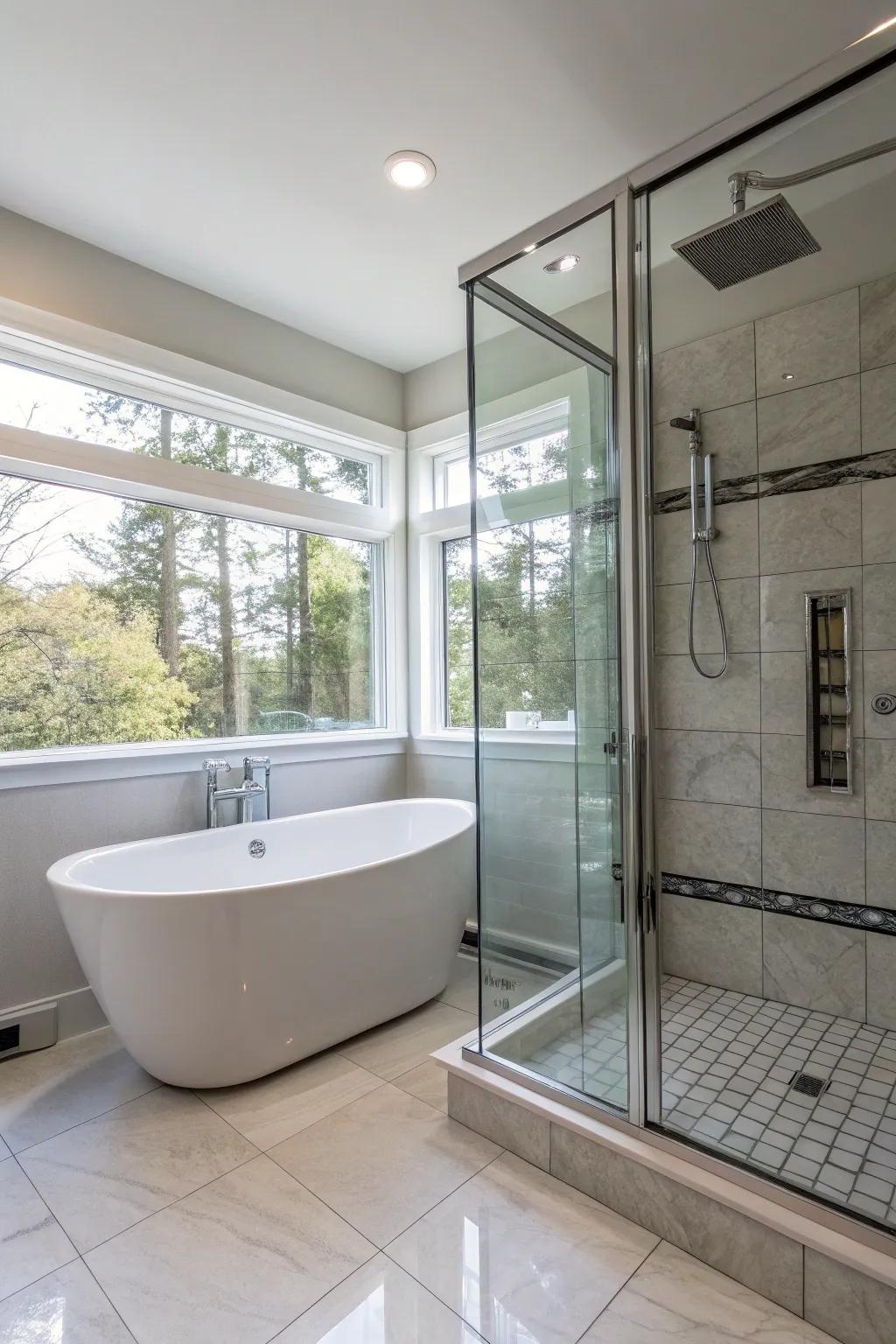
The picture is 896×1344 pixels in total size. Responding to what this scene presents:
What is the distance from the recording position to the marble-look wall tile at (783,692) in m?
2.12

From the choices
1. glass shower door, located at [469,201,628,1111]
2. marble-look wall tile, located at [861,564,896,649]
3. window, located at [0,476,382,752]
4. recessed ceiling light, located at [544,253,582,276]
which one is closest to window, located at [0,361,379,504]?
window, located at [0,476,382,752]

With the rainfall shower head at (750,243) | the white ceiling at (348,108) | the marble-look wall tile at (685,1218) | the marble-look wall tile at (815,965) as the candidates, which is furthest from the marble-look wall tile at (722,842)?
the white ceiling at (348,108)

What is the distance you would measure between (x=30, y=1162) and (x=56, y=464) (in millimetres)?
2032

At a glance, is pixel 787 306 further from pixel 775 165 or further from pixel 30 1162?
pixel 30 1162

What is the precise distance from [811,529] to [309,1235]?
2211 mm

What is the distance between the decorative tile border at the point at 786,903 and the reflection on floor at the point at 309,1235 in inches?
32.0

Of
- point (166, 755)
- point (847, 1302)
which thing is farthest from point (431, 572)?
point (847, 1302)

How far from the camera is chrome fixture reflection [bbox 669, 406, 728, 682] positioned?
224cm

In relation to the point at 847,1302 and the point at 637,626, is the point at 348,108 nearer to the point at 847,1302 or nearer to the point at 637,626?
the point at 637,626

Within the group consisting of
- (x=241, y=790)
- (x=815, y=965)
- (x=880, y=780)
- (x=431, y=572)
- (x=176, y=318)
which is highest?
(x=176, y=318)

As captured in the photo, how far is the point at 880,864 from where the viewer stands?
6.61ft

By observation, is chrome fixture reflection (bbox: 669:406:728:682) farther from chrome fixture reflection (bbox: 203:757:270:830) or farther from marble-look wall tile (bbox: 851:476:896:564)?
chrome fixture reflection (bbox: 203:757:270:830)

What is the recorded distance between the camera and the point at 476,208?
238 centimetres

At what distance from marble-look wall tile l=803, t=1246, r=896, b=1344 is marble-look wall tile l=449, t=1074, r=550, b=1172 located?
1.91 feet
